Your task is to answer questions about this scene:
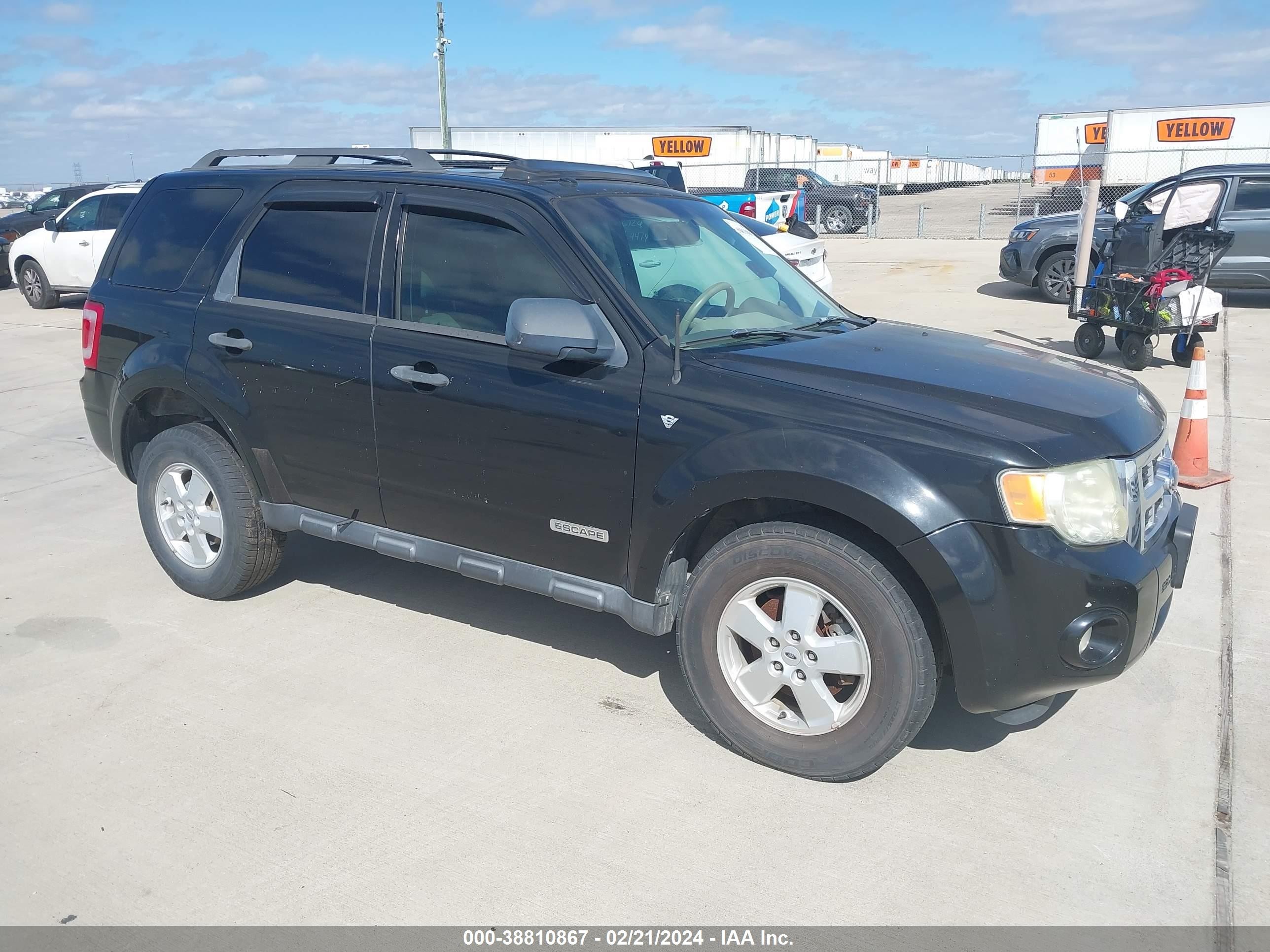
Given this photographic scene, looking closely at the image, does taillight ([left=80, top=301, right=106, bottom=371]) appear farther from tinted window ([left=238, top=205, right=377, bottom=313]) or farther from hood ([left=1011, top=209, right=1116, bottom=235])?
hood ([left=1011, top=209, right=1116, bottom=235])

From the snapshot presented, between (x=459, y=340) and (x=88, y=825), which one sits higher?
(x=459, y=340)

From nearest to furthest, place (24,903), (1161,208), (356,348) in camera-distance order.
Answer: (24,903)
(356,348)
(1161,208)

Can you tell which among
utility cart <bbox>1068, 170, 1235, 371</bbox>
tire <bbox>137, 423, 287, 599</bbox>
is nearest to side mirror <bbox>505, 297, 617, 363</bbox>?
tire <bbox>137, 423, 287, 599</bbox>

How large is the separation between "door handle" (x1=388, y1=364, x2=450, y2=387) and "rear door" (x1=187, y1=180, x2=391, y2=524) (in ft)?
0.54

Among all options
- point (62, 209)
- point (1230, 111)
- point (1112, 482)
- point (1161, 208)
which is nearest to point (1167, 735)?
point (1112, 482)

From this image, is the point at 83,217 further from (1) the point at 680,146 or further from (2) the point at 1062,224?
(1) the point at 680,146

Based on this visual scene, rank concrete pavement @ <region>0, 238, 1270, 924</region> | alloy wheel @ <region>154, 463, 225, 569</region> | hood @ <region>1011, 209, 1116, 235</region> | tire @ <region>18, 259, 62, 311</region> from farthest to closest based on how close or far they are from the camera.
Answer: tire @ <region>18, 259, 62, 311</region> → hood @ <region>1011, 209, 1116, 235</region> → alloy wheel @ <region>154, 463, 225, 569</region> → concrete pavement @ <region>0, 238, 1270, 924</region>

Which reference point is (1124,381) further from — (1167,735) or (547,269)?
(547,269)

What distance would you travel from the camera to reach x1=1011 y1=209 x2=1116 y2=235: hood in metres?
13.2

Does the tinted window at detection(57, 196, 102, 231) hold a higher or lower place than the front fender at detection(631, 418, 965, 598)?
higher

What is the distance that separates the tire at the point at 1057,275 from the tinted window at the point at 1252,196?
2.01 meters

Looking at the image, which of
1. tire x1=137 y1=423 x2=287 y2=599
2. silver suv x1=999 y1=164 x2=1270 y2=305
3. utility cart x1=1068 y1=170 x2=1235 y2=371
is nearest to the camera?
tire x1=137 y1=423 x2=287 y2=599

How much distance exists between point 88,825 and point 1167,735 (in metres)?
3.62

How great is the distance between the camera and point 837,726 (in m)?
3.32
